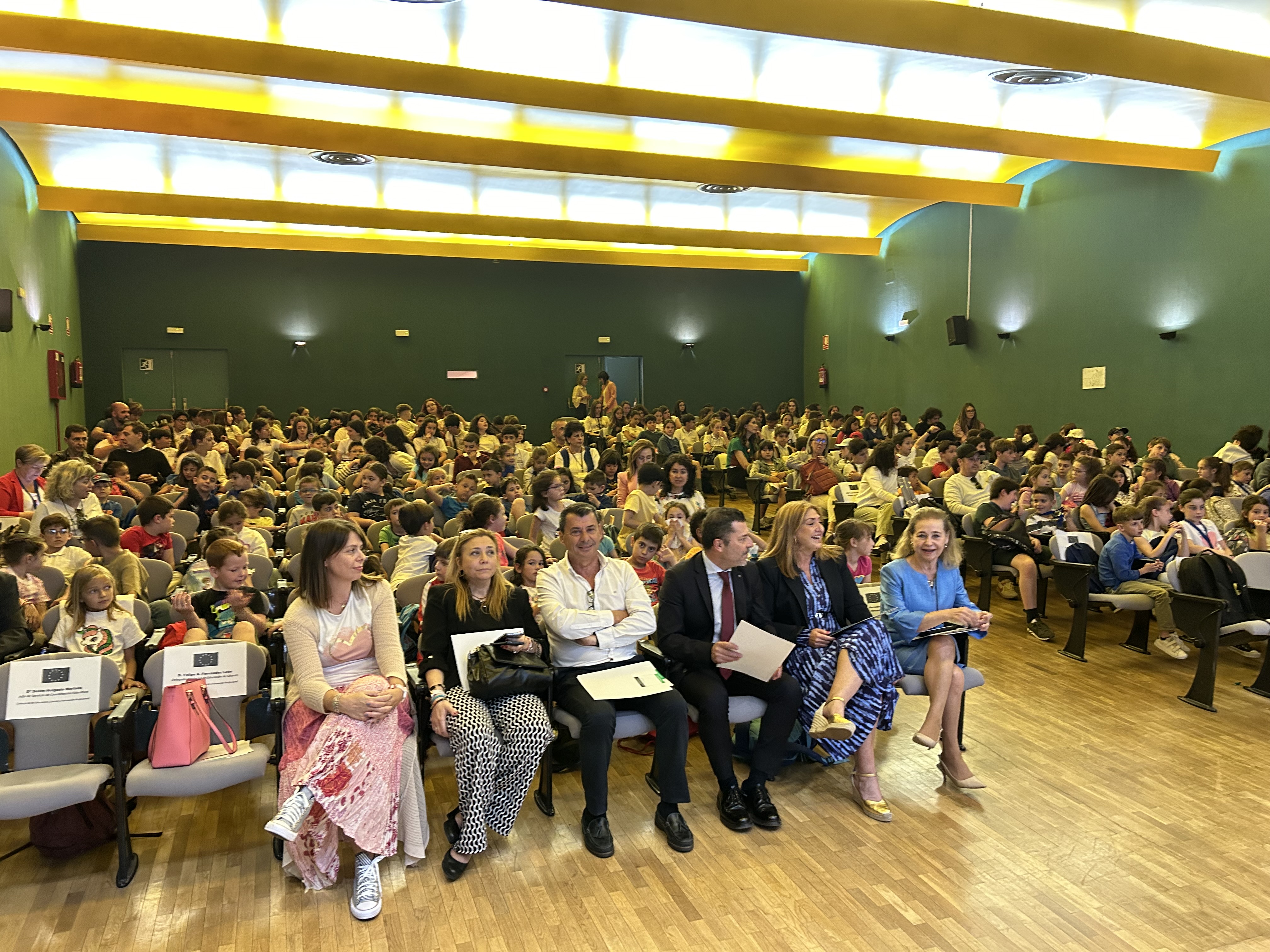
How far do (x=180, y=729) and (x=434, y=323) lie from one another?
1547cm

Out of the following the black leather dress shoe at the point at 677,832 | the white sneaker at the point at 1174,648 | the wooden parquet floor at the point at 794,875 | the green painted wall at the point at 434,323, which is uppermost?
the green painted wall at the point at 434,323

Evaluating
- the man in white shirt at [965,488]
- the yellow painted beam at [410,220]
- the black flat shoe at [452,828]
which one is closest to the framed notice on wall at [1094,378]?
the man in white shirt at [965,488]

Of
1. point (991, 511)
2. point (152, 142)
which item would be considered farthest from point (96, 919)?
point (152, 142)

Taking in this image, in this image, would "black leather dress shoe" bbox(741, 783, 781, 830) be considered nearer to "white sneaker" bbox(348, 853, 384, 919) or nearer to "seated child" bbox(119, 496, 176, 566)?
"white sneaker" bbox(348, 853, 384, 919)

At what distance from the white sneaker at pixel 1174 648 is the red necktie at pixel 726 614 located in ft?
11.5

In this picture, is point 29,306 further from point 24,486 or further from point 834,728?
point 834,728

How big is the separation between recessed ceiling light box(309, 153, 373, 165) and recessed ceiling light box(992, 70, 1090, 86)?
24.4 ft

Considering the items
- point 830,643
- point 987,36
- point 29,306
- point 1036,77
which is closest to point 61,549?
point 830,643

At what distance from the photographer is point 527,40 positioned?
8.05m

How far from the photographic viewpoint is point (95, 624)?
12.6 ft

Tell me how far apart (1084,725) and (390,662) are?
350cm

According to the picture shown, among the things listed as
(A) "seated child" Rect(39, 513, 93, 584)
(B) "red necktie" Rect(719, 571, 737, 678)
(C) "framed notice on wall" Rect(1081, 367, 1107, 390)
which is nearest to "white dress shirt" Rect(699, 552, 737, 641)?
(B) "red necktie" Rect(719, 571, 737, 678)

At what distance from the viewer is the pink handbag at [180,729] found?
3.20 meters

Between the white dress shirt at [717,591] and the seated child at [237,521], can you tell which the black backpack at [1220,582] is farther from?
the seated child at [237,521]
